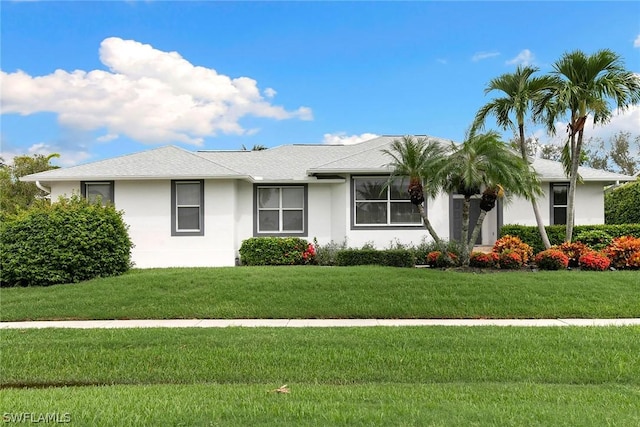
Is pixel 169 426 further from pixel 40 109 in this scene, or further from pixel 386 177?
pixel 40 109

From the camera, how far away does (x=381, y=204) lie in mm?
15289

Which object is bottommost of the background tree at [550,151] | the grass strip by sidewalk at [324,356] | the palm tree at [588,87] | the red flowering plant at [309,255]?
the grass strip by sidewalk at [324,356]

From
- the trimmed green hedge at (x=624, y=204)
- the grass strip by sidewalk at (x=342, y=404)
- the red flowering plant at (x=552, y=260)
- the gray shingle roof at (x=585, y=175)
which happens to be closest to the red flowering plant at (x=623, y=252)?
the red flowering plant at (x=552, y=260)

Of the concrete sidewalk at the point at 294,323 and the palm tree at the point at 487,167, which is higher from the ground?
the palm tree at the point at 487,167

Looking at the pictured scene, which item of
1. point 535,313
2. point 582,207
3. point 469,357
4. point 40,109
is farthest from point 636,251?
point 40,109

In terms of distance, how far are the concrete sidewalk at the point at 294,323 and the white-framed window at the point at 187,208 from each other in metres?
6.35

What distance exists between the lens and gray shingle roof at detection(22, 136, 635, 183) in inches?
559

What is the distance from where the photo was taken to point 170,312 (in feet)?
28.4

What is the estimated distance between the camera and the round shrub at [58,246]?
1066cm

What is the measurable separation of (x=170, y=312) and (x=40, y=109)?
1017 cm

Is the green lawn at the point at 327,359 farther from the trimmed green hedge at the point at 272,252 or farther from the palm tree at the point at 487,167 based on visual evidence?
the trimmed green hedge at the point at 272,252

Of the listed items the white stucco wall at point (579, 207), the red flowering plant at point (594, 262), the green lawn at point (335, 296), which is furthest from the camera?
the white stucco wall at point (579, 207)

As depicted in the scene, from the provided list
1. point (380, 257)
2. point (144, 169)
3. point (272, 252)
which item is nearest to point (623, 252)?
point (380, 257)

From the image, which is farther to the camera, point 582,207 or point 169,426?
point 582,207
